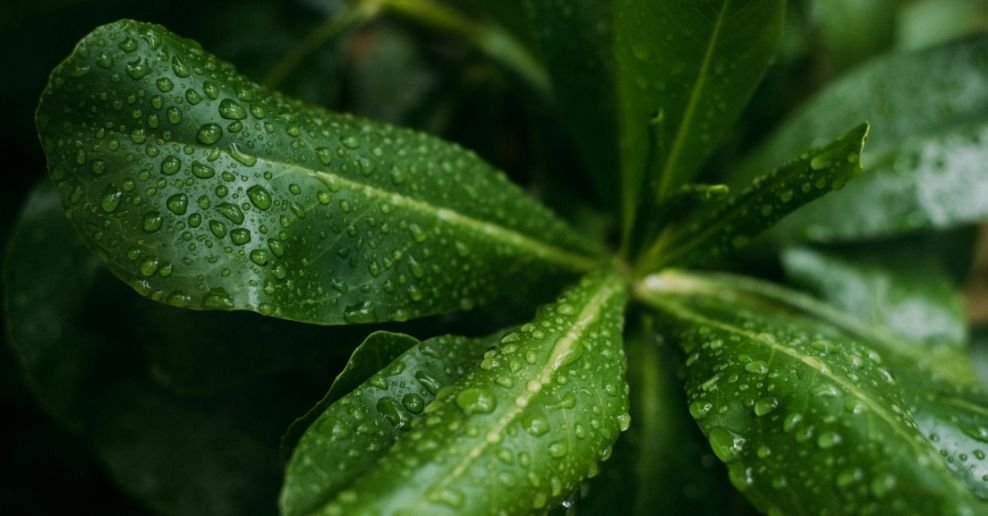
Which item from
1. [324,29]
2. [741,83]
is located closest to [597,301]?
[741,83]

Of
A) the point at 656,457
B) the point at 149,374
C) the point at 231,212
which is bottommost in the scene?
the point at 149,374

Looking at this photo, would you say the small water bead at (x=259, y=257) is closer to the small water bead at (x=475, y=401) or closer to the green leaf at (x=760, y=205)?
the small water bead at (x=475, y=401)

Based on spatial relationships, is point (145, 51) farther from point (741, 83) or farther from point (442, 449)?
point (741, 83)

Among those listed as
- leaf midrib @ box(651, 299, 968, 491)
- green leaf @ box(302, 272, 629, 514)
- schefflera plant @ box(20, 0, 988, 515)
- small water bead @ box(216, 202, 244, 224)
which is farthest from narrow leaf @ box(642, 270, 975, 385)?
small water bead @ box(216, 202, 244, 224)

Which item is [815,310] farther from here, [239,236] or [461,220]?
→ [239,236]

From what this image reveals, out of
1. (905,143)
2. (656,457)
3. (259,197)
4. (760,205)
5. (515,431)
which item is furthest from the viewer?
(905,143)

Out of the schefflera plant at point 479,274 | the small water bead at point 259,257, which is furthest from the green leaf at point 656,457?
the small water bead at point 259,257

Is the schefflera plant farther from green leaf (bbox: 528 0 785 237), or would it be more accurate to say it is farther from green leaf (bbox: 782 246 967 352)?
green leaf (bbox: 782 246 967 352)

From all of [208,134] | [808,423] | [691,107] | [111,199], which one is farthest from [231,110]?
[808,423]
